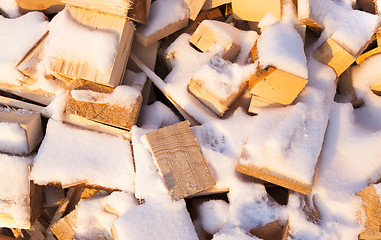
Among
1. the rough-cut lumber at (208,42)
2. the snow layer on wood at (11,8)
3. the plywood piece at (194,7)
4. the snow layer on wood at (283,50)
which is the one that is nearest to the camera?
the snow layer on wood at (283,50)

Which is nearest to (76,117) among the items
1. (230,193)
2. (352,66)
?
(230,193)

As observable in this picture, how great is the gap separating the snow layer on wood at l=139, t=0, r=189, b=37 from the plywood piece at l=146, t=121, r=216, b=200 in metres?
0.69

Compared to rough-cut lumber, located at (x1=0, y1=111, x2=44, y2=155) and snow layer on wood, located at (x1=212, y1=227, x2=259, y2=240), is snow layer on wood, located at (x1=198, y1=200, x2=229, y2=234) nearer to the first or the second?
snow layer on wood, located at (x1=212, y1=227, x2=259, y2=240)

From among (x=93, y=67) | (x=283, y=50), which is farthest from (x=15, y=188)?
(x=283, y=50)

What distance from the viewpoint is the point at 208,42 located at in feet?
7.19

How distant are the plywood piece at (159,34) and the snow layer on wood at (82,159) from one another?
66 centimetres

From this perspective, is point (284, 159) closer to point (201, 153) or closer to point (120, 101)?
point (201, 153)

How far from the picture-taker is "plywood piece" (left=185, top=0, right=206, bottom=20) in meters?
2.27

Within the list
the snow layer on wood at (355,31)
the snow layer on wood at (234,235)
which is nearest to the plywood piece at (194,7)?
the snow layer on wood at (355,31)

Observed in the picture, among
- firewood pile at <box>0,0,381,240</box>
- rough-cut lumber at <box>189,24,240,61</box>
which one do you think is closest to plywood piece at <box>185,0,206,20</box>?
firewood pile at <box>0,0,381,240</box>

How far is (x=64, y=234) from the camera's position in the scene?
193 cm

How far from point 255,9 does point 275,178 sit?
3.70 ft

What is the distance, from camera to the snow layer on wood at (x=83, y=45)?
193 cm

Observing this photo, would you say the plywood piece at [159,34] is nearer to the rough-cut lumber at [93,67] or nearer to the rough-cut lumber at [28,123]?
the rough-cut lumber at [93,67]
